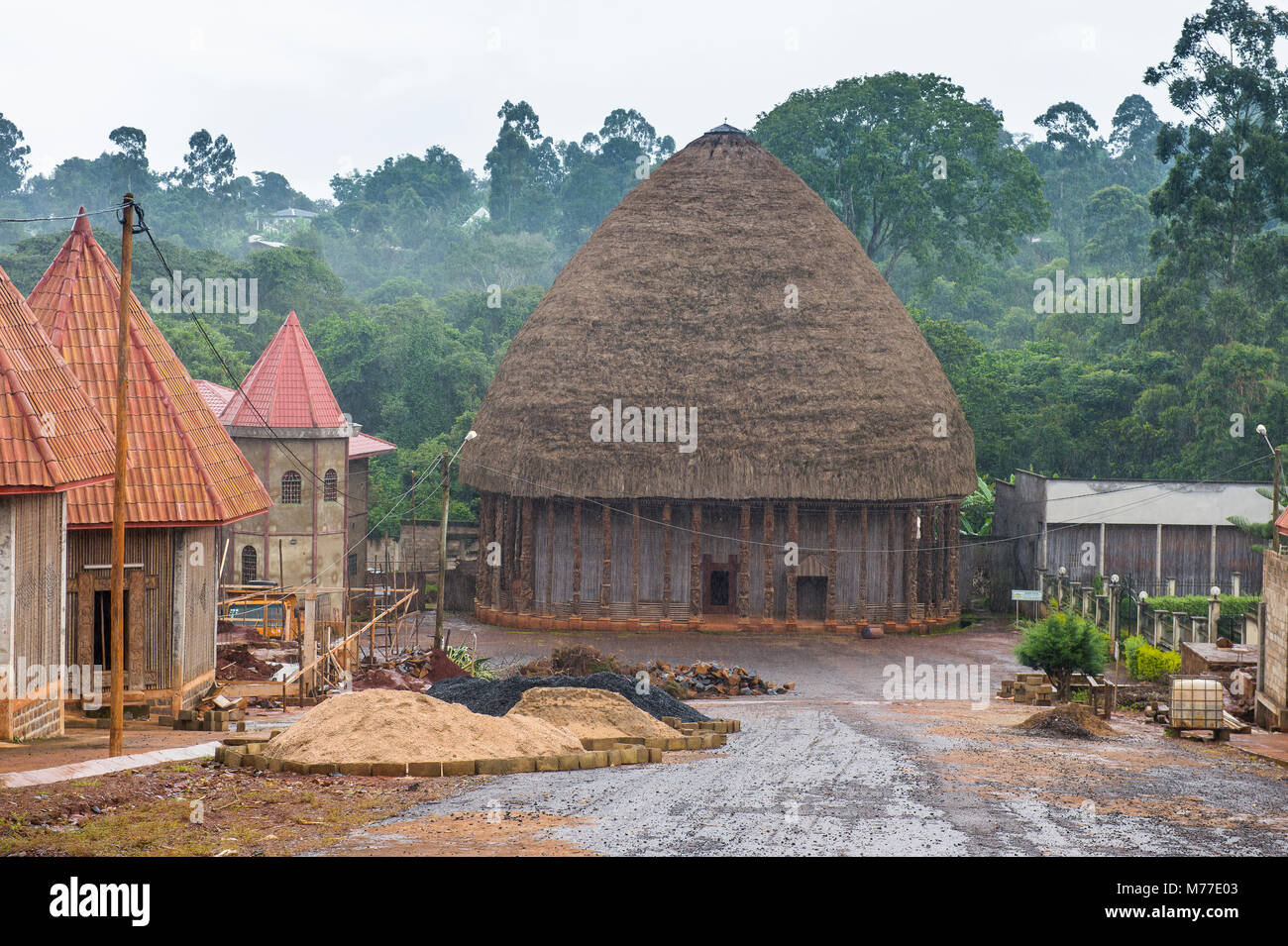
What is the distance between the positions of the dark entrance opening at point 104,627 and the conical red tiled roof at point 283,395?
2065 cm

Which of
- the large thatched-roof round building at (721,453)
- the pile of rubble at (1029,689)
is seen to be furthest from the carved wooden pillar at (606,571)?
the pile of rubble at (1029,689)

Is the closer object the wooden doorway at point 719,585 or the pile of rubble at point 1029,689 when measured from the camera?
the pile of rubble at point 1029,689

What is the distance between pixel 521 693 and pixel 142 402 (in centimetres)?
824

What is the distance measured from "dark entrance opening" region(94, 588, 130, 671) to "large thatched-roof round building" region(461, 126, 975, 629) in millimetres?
17679

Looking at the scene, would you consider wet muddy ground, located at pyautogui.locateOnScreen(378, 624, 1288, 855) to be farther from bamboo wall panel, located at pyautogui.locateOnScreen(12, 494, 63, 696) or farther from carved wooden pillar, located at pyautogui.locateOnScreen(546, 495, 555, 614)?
carved wooden pillar, located at pyautogui.locateOnScreen(546, 495, 555, 614)

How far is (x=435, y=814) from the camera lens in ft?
44.8

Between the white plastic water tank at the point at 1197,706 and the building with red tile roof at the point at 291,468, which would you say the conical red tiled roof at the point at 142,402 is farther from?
the building with red tile roof at the point at 291,468

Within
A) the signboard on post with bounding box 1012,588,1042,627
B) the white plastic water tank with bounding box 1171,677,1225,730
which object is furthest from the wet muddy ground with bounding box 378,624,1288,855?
the signboard on post with bounding box 1012,588,1042,627

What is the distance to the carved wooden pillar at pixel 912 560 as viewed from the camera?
40.1 m

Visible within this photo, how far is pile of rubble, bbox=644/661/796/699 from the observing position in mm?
30641

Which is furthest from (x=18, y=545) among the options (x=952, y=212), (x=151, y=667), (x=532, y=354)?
(x=952, y=212)

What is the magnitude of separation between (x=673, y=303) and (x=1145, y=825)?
29.5 m

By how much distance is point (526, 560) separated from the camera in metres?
40.7

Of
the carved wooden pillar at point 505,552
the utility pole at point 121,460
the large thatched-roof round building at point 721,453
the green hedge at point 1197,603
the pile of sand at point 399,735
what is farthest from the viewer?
the carved wooden pillar at point 505,552
